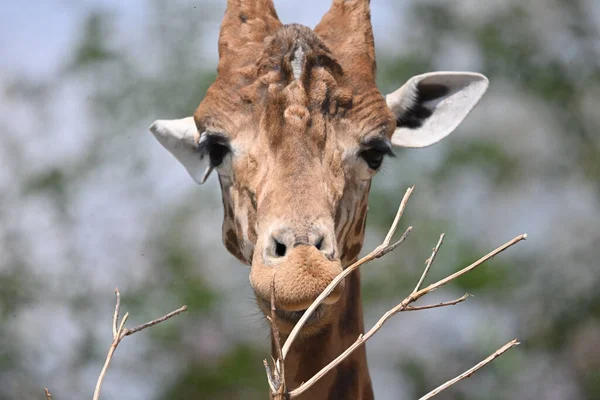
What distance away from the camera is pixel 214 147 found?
4.40 m

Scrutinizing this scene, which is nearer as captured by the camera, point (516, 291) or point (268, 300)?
point (268, 300)

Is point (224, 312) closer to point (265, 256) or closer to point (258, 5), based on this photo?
point (258, 5)

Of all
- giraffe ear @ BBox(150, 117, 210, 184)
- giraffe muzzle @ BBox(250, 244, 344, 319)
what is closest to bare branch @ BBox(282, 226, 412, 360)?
giraffe muzzle @ BBox(250, 244, 344, 319)

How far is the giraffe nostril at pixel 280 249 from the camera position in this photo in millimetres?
3432

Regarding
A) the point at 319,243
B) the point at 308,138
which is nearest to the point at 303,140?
the point at 308,138

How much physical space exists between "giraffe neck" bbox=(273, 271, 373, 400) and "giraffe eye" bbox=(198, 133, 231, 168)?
3.00 feet

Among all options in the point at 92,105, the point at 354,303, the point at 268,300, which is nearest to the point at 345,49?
the point at 354,303

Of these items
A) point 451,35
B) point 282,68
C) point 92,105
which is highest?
point 92,105

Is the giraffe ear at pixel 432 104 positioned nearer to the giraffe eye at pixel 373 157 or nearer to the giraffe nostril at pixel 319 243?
the giraffe eye at pixel 373 157

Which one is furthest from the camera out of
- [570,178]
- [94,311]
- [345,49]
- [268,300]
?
[570,178]

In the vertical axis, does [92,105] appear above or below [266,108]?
above

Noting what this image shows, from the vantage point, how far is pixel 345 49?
14.9ft

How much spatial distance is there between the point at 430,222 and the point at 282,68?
9.33 metres

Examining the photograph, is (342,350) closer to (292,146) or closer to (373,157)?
(373,157)
